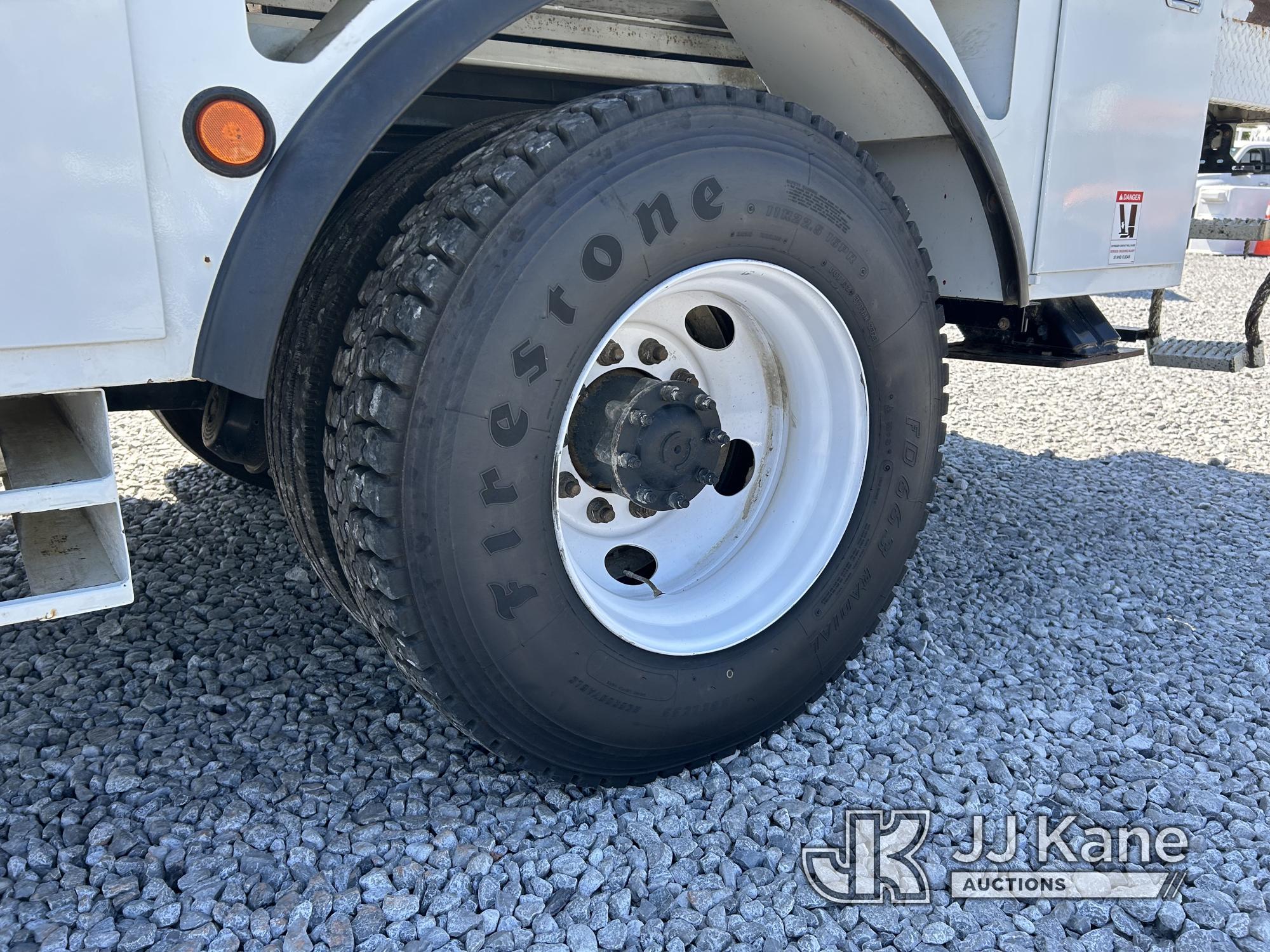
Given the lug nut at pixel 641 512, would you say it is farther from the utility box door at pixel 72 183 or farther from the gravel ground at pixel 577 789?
the utility box door at pixel 72 183

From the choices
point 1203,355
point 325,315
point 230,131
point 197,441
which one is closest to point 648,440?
point 325,315

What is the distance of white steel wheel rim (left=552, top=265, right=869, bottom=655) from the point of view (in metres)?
2.05

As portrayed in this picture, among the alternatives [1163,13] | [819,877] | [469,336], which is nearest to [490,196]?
[469,336]

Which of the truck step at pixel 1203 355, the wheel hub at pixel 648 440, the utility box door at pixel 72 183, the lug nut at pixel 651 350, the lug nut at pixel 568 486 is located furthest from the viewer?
the truck step at pixel 1203 355

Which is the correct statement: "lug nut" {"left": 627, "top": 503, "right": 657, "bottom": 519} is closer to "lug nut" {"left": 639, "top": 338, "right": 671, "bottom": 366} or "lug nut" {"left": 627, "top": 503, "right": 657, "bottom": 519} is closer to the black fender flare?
"lug nut" {"left": 639, "top": 338, "right": 671, "bottom": 366}

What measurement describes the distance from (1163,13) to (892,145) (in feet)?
2.50

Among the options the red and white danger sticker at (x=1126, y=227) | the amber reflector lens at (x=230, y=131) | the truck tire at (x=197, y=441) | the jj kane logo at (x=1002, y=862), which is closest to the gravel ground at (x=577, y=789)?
the jj kane logo at (x=1002, y=862)

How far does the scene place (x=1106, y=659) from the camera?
103 inches

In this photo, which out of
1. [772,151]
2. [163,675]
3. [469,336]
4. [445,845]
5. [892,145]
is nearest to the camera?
[469,336]

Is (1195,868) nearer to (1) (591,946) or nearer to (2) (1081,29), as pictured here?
(1) (591,946)

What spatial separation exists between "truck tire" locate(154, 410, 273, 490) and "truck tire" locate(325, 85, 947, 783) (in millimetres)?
1576

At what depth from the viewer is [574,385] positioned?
1.71m

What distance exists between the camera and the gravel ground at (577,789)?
165 cm

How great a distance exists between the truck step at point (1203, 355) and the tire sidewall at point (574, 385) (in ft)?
5.77
